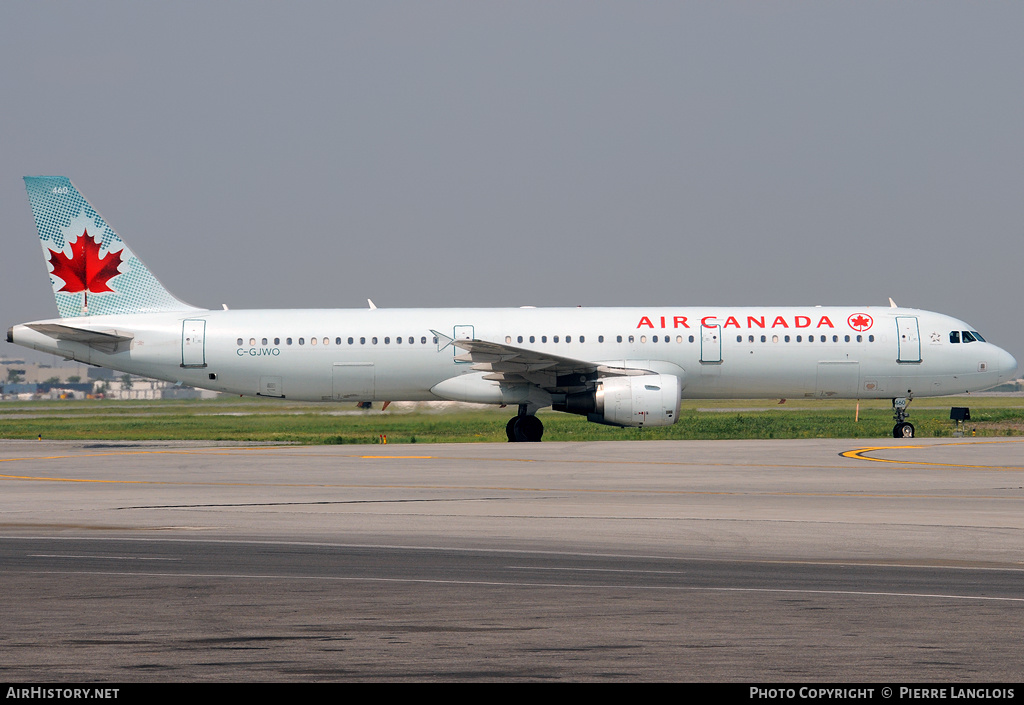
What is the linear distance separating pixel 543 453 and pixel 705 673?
20716mm

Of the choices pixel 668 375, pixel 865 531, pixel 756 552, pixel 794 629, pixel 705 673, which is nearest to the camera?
pixel 705 673

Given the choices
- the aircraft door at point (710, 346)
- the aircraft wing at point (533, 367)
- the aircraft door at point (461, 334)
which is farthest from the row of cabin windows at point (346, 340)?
the aircraft door at point (710, 346)

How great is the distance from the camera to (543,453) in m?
28.0

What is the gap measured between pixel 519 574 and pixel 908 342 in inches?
1071

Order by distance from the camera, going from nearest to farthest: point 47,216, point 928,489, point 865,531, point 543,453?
1. point 865,531
2. point 928,489
3. point 543,453
4. point 47,216

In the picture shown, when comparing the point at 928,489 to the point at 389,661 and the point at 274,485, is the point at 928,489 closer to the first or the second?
the point at 274,485

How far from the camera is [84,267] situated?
36906mm

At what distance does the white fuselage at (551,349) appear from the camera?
116 ft

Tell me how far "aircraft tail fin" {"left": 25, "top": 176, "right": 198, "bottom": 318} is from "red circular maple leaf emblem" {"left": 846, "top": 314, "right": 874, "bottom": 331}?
21.8 metres

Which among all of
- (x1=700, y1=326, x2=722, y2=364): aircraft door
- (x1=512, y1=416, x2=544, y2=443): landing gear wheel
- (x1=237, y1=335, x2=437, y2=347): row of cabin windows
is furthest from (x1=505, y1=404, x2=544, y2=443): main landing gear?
(x1=700, y1=326, x2=722, y2=364): aircraft door

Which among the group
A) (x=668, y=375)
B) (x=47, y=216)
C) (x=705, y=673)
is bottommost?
(x=705, y=673)

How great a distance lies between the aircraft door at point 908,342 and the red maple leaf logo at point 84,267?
24714 millimetres

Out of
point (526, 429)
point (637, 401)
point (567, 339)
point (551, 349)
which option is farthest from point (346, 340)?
point (637, 401)
